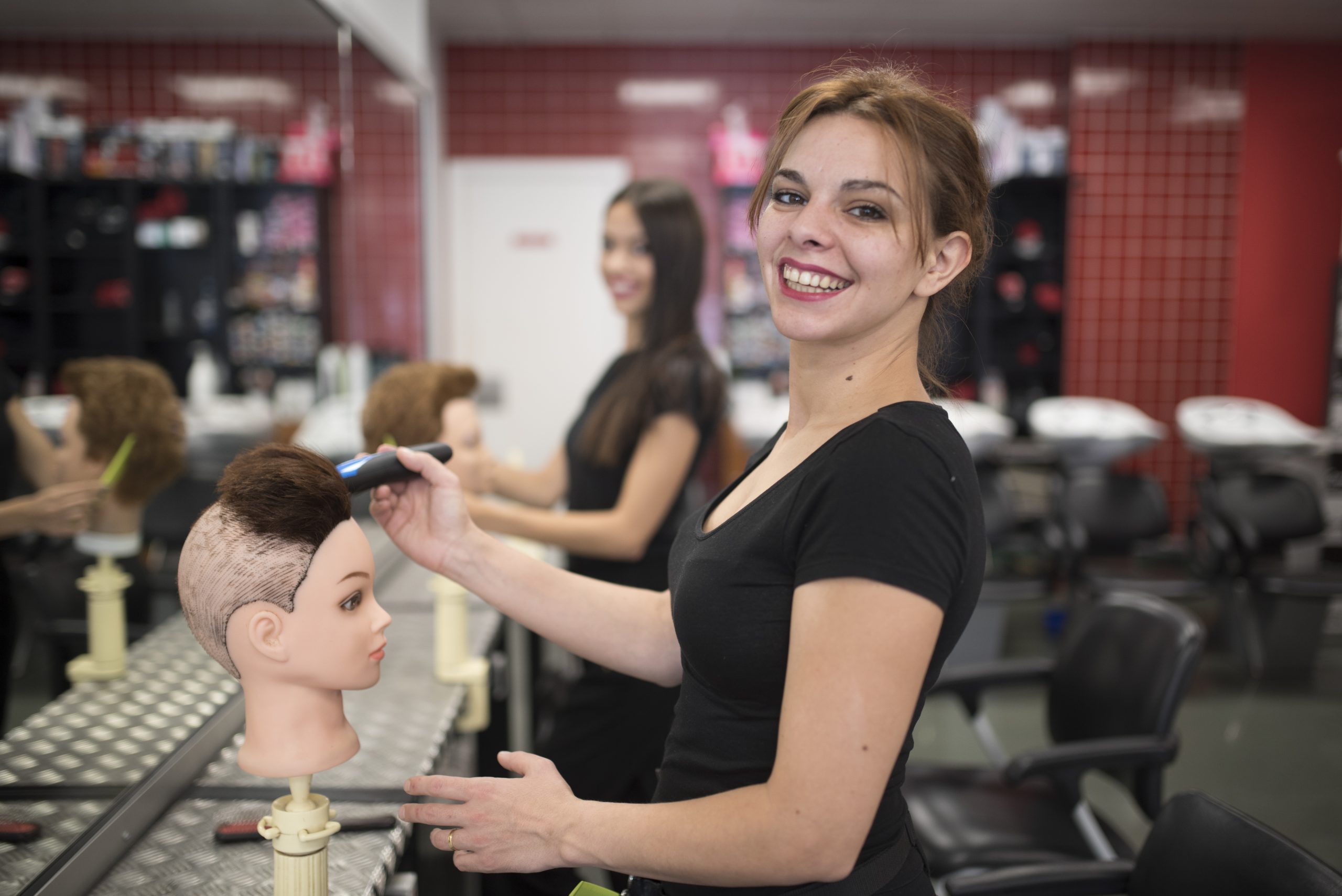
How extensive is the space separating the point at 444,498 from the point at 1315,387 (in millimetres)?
7178

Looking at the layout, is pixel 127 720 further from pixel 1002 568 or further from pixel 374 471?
pixel 1002 568

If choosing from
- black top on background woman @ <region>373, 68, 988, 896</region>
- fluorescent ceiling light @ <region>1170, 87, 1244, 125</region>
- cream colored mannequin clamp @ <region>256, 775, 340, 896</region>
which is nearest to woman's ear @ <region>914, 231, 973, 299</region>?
black top on background woman @ <region>373, 68, 988, 896</region>

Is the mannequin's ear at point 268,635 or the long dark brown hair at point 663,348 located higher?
the long dark brown hair at point 663,348

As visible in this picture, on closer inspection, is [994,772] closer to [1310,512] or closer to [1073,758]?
[1073,758]

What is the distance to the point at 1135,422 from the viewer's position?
18.0 feet

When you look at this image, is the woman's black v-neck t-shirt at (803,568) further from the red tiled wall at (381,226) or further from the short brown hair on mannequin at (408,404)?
the red tiled wall at (381,226)

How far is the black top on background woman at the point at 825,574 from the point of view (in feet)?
2.83

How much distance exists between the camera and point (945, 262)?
1037 mm

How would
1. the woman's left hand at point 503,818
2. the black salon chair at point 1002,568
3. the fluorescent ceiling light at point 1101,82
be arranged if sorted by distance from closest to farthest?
the woman's left hand at point 503,818, the black salon chair at point 1002,568, the fluorescent ceiling light at point 1101,82

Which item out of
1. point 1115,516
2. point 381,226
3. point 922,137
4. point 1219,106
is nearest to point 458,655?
point 922,137

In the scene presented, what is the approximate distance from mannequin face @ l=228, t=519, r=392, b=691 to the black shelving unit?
63 cm

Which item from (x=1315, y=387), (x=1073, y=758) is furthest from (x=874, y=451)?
(x=1315, y=387)

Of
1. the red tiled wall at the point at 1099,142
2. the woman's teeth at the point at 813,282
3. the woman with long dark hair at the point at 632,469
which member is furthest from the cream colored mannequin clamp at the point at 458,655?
the red tiled wall at the point at 1099,142

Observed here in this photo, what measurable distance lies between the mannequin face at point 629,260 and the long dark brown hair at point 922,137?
1.09 meters
